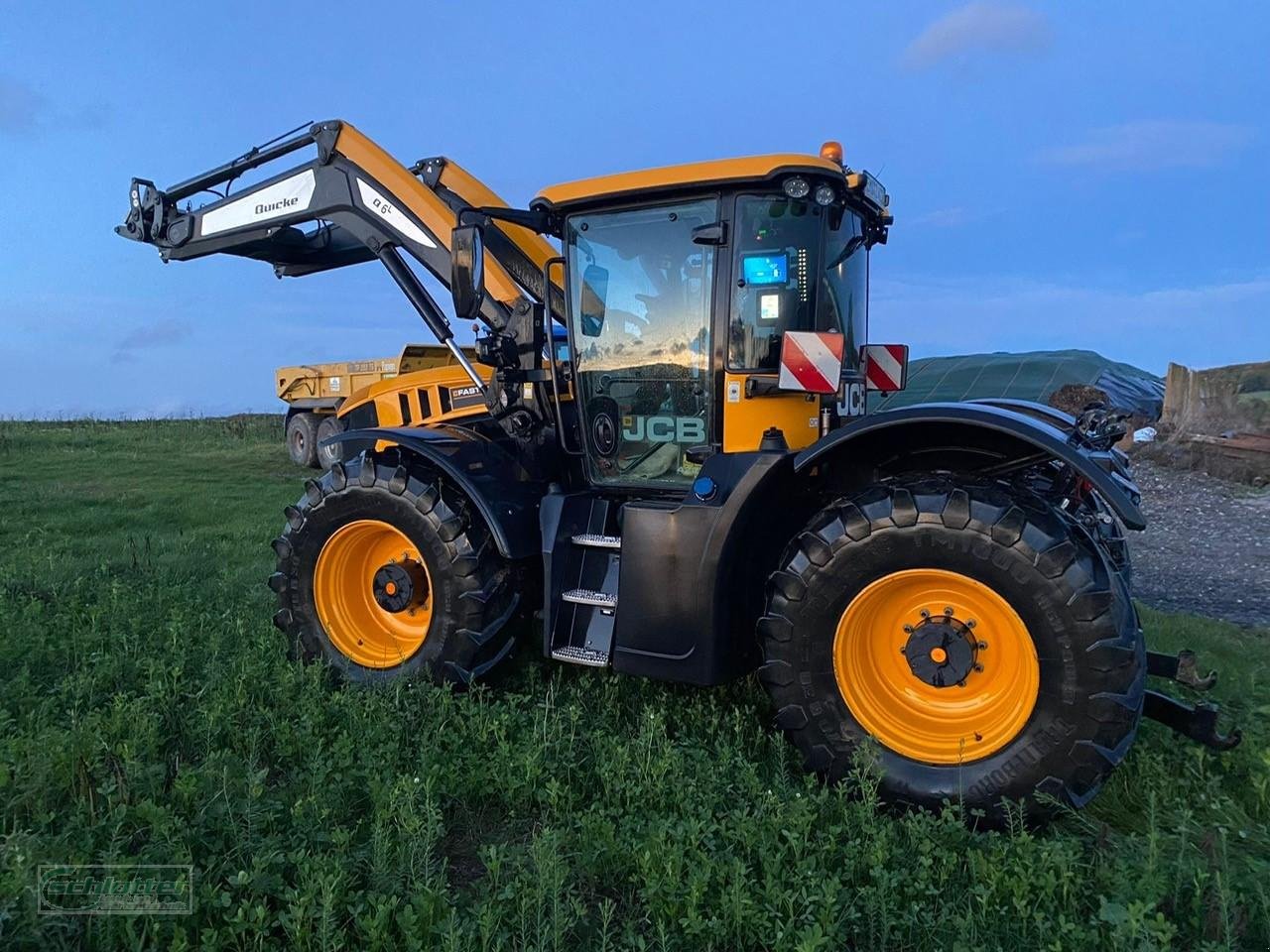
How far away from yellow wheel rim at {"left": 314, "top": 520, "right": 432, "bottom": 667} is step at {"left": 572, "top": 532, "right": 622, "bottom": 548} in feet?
2.90

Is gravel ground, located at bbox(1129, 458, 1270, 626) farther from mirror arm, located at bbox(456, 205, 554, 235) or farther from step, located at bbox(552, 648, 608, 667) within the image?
mirror arm, located at bbox(456, 205, 554, 235)

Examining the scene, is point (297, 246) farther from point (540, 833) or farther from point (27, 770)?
point (540, 833)

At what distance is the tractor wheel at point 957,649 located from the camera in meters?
3.31

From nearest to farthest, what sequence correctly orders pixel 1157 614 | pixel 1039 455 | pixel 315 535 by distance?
1. pixel 1039 455
2. pixel 315 535
3. pixel 1157 614

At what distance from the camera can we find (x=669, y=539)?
13.7 ft

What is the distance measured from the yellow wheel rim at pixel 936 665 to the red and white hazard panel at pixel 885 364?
1.92 meters

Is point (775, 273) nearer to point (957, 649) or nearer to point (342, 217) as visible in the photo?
point (957, 649)

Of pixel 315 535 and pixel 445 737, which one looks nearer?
pixel 445 737

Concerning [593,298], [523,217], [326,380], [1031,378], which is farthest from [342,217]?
[1031,378]

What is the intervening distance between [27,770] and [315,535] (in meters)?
1.89

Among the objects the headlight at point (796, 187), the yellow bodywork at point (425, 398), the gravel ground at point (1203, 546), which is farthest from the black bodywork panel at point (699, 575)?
the gravel ground at point (1203, 546)

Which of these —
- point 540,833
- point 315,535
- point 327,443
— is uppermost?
point 327,443

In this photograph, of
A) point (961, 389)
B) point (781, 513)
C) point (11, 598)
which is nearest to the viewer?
point (781, 513)

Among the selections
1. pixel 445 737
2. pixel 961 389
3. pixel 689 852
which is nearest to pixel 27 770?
pixel 445 737
